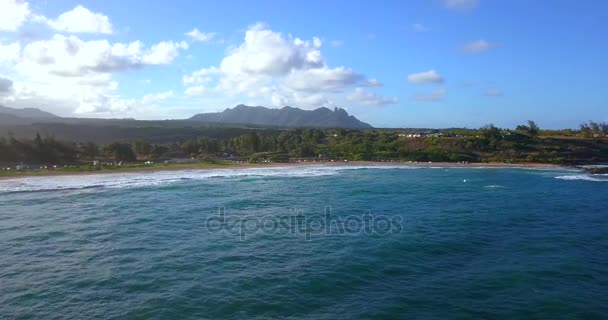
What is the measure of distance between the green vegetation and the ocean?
101 ft

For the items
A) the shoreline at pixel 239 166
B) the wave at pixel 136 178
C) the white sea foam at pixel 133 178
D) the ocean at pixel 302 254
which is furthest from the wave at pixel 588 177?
the white sea foam at pixel 133 178

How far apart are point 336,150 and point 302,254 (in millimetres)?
72794

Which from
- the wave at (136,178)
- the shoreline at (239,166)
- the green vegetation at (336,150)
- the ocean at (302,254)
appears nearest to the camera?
the ocean at (302,254)

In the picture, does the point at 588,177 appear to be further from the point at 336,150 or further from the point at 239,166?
the point at 239,166

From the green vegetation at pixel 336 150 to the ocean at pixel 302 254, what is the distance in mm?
30658

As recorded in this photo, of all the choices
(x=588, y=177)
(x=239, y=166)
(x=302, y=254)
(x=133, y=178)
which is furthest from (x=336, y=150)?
(x=302, y=254)

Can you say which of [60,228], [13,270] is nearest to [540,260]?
[13,270]

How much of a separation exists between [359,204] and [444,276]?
18.6 m

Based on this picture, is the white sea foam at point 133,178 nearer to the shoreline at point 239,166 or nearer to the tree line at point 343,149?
the shoreline at point 239,166

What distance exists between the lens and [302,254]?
23734 mm

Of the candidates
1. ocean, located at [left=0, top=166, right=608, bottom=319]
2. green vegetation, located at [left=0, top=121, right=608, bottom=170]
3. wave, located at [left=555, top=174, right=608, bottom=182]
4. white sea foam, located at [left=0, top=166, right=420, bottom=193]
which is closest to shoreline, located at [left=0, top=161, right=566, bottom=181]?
white sea foam, located at [left=0, top=166, right=420, bottom=193]

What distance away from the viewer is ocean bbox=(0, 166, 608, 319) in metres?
17.2

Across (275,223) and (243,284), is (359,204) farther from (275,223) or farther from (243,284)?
(243,284)

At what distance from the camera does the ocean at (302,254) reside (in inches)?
677
